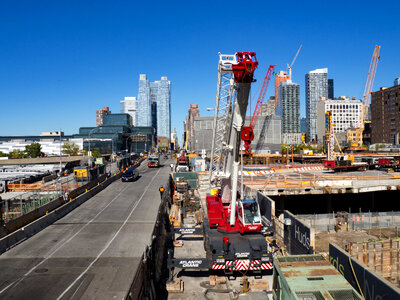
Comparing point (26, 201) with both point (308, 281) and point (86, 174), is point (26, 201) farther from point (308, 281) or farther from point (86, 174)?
point (308, 281)

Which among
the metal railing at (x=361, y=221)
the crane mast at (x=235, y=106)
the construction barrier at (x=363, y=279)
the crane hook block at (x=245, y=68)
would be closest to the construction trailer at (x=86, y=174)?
the crane mast at (x=235, y=106)

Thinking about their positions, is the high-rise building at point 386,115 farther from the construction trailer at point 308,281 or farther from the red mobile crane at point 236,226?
the construction trailer at point 308,281

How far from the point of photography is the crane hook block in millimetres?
13867

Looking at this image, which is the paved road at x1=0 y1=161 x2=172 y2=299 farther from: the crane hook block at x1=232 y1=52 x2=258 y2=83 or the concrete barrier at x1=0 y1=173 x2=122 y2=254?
the crane hook block at x1=232 y1=52 x2=258 y2=83

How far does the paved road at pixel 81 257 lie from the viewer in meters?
13.2

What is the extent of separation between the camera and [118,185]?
150 ft

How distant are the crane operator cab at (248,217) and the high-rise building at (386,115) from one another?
165564 millimetres

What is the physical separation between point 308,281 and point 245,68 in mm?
9003

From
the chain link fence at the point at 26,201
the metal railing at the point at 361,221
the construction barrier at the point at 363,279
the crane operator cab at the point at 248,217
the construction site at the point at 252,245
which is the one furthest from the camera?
the metal railing at the point at 361,221

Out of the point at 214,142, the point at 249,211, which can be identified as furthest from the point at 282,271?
the point at 214,142

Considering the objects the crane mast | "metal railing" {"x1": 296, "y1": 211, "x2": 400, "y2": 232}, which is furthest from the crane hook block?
"metal railing" {"x1": 296, "y1": 211, "x2": 400, "y2": 232}

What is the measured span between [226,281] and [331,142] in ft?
256

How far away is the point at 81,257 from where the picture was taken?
17.1 metres

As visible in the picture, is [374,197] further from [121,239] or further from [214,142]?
[121,239]
